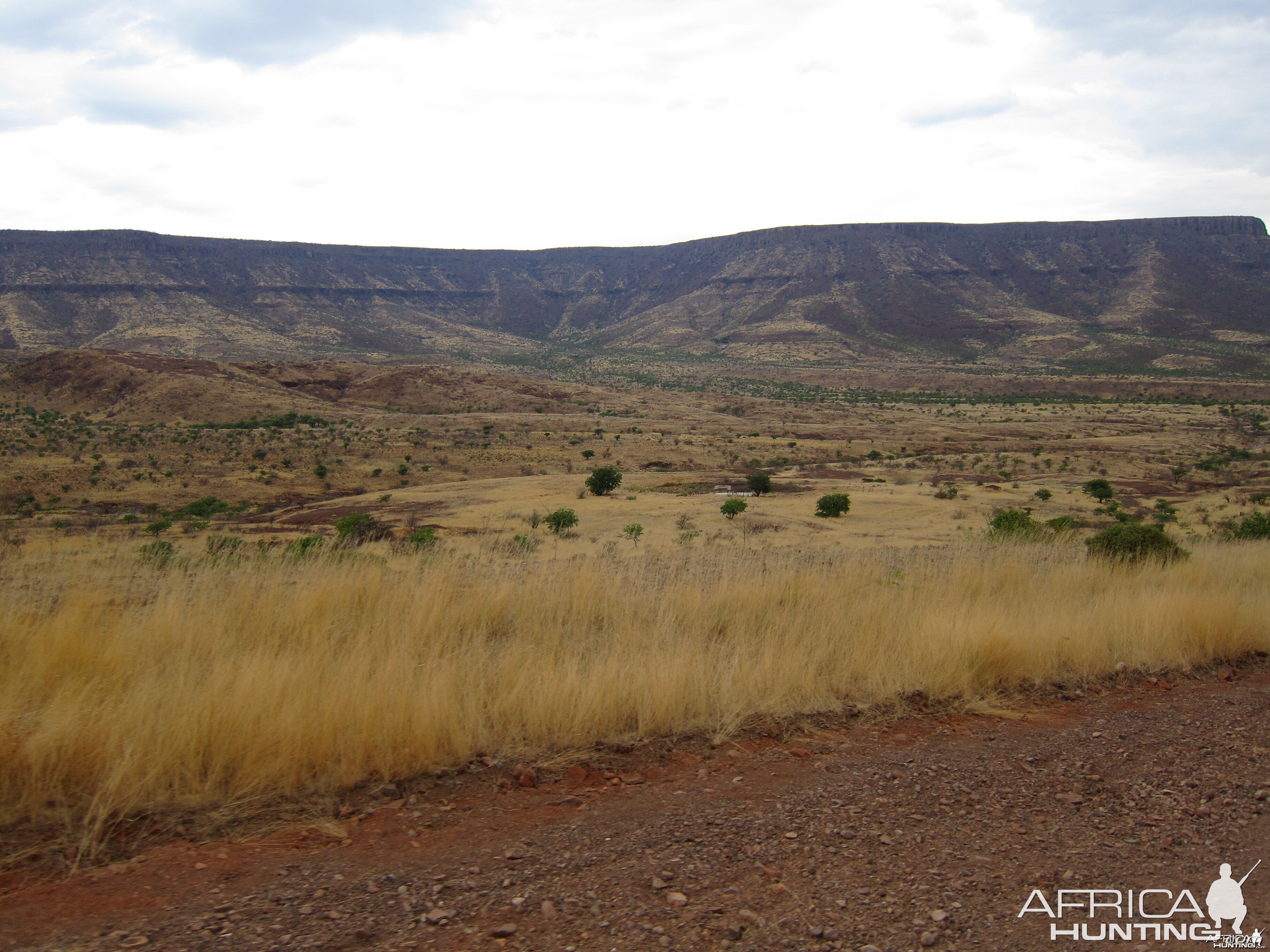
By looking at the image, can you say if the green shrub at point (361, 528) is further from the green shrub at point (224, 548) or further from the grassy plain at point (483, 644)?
the green shrub at point (224, 548)

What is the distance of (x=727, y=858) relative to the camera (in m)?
3.47

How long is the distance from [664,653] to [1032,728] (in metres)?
2.49

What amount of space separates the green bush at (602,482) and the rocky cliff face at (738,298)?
3590 inches

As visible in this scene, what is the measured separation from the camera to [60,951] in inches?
108

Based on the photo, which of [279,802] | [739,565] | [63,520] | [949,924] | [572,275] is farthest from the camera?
[572,275]

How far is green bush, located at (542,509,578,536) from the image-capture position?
21969 mm

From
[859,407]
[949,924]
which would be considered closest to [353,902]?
[949,924]

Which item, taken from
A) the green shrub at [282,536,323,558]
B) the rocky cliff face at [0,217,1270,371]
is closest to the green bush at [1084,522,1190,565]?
the green shrub at [282,536,323,558]

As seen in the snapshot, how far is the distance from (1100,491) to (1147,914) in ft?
101

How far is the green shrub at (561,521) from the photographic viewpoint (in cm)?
2197

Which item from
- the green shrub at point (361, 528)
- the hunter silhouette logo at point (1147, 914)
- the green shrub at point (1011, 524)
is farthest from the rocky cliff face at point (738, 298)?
the hunter silhouette logo at point (1147, 914)

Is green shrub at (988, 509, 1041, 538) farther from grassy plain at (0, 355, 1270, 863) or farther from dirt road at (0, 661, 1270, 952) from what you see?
dirt road at (0, 661, 1270, 952)

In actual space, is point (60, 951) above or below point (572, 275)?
below

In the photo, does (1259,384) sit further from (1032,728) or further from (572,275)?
(572,275)
